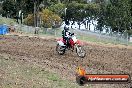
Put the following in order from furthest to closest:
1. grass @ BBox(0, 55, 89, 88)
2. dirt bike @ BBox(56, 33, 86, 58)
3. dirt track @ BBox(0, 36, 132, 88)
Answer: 1. dirt bike @ BBox(56, 33, 86, 58)
2. dirt track @ BBox(0, 36, 132, 88)
3. grass @ BBox(0, 55, 89, 88)

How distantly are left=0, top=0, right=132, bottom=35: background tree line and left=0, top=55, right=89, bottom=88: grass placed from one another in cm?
2730

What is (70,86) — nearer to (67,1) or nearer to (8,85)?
(8,85)

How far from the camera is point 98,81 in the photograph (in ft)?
12.2

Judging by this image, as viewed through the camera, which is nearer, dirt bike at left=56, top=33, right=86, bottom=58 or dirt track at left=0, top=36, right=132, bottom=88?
dirt track at left=0, top=36, right=132, bottom=88

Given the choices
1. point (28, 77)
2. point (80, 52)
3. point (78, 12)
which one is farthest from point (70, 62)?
point (78, 12)

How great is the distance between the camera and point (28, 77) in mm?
11328

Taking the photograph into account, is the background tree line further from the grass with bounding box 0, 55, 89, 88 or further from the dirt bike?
the grass with bounding box 0, 55, 89, 88

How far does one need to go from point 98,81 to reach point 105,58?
15.1m

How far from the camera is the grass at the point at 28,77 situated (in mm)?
10000

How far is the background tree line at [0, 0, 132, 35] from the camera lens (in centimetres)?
5697

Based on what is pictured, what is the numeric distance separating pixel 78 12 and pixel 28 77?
269 ft

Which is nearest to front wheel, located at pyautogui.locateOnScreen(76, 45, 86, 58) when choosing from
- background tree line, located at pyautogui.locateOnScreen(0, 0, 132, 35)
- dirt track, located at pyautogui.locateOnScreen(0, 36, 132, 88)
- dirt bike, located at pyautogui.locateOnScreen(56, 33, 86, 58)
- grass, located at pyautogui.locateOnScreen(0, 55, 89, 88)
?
dirt bike, located at pyautogui.locateOnScreen(56, 33, 86, 58)

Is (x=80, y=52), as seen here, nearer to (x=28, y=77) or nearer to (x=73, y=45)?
(x=73, y=45)

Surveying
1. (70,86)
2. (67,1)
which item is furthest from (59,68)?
(67,1)
